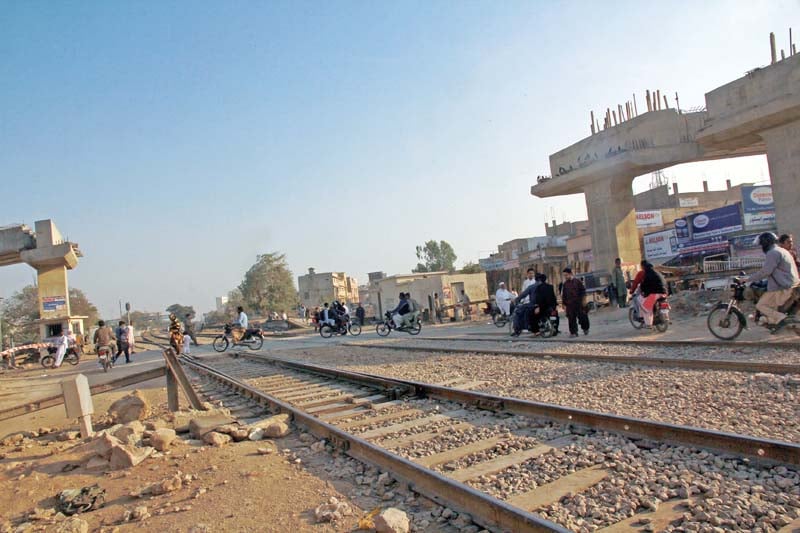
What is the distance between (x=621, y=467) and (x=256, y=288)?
7617cm

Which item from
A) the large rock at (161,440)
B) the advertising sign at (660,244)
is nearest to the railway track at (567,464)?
the large rock at (161,440)

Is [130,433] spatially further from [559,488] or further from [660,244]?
[660,244]

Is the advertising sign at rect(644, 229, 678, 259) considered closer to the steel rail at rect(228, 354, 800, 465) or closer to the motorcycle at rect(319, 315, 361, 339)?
the motorcycle at rect(319, 315, 361, 339)

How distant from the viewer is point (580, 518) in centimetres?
303

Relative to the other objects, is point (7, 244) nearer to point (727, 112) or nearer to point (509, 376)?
point (509, 376)

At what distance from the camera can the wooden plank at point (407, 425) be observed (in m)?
5.19

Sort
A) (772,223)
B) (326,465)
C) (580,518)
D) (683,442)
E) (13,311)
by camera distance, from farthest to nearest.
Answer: (13,311)
(772,223)
(326,465)
(683,442)
(580,518)

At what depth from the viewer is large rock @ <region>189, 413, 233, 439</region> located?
578cm

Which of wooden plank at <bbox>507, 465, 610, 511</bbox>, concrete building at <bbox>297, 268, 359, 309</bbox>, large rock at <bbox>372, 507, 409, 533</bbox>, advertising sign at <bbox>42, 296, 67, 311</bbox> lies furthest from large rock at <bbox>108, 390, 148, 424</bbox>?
concrete building at <bbox>297, 268, 359, 309</bbox>

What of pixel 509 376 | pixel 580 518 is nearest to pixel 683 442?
pixel 580 518

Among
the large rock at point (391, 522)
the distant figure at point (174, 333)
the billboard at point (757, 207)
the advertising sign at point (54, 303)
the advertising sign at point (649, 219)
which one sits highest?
the advertising sign at point (649, 219)

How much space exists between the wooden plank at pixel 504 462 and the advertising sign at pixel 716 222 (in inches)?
1334

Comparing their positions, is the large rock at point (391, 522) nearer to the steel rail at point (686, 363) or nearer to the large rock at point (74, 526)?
the large rock at point (74, 526)

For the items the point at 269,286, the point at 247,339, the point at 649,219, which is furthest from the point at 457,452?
the point at 269,286
